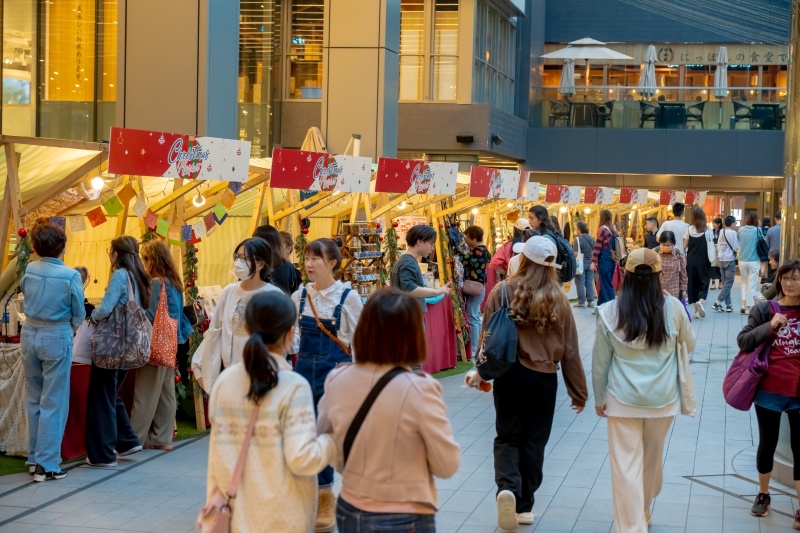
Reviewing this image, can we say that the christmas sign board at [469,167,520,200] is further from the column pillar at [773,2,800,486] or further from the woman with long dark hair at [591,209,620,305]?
the column pillar at [773,2,800,486]

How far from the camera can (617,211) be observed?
88.2 ft

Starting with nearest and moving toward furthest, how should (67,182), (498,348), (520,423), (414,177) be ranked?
(498,348)
(520,423)
(67,182)
(414,177)

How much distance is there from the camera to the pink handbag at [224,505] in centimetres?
361

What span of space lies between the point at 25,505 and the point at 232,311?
1.86m

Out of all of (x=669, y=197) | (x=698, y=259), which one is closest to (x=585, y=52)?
(x=669, y=197)

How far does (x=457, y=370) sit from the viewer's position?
12.4 metres

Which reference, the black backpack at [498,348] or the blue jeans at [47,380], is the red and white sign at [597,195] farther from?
the black backpack at [498,348]

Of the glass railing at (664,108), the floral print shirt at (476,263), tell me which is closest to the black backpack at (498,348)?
the floral print shirt at (476,263)

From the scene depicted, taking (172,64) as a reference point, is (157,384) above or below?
below

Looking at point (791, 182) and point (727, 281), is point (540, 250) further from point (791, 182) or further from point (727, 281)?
point (727, 281)

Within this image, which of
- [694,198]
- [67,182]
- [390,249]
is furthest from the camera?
[694,198]

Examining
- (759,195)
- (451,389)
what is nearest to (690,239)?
(451,389)

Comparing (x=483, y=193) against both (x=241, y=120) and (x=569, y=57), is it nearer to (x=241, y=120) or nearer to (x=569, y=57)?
(x=241, y=120)

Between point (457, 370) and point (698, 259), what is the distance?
670 centimetres
